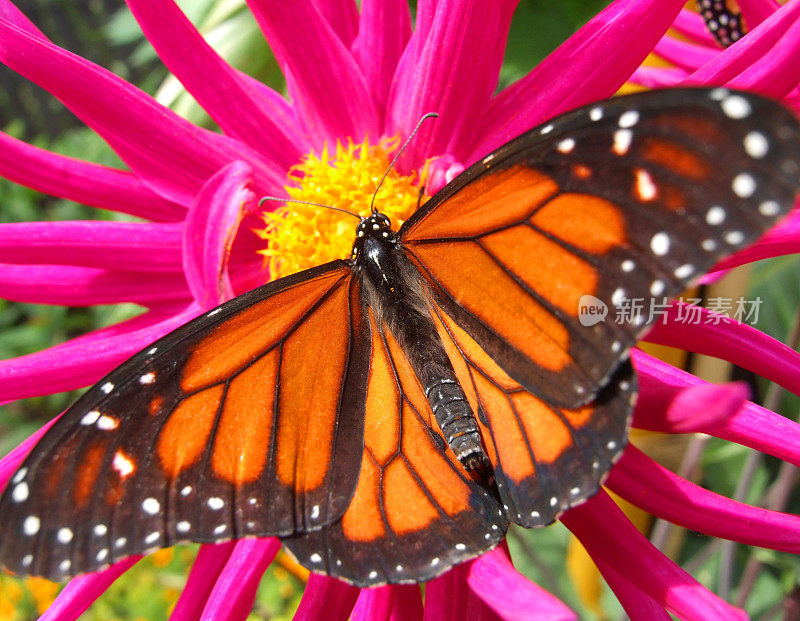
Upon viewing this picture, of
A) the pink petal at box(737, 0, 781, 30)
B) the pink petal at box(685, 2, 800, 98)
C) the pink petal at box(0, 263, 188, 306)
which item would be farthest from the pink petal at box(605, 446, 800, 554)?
the pink petal at box(0, 263, 188, 306)

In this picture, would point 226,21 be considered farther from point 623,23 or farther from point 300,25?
point 623,23

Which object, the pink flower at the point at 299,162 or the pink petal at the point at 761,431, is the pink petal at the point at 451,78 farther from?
the pink petal at the point at 761,431

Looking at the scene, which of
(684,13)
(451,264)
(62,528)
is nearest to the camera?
(62,528)

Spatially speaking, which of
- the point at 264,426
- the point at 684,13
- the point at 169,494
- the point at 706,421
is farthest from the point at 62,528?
the point at 684,13

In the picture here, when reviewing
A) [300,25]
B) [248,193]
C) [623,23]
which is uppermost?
[300,25]

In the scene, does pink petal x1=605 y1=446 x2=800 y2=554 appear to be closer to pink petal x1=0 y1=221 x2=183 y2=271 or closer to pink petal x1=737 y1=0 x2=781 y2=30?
pink petal x1=737 y1=0 x2=781 y2=30

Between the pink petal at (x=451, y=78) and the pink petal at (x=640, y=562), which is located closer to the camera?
the pink petal at (x=640, y=562)

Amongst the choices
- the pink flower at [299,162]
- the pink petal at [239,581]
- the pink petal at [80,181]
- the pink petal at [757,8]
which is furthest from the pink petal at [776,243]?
the pink petal at [80,181]
